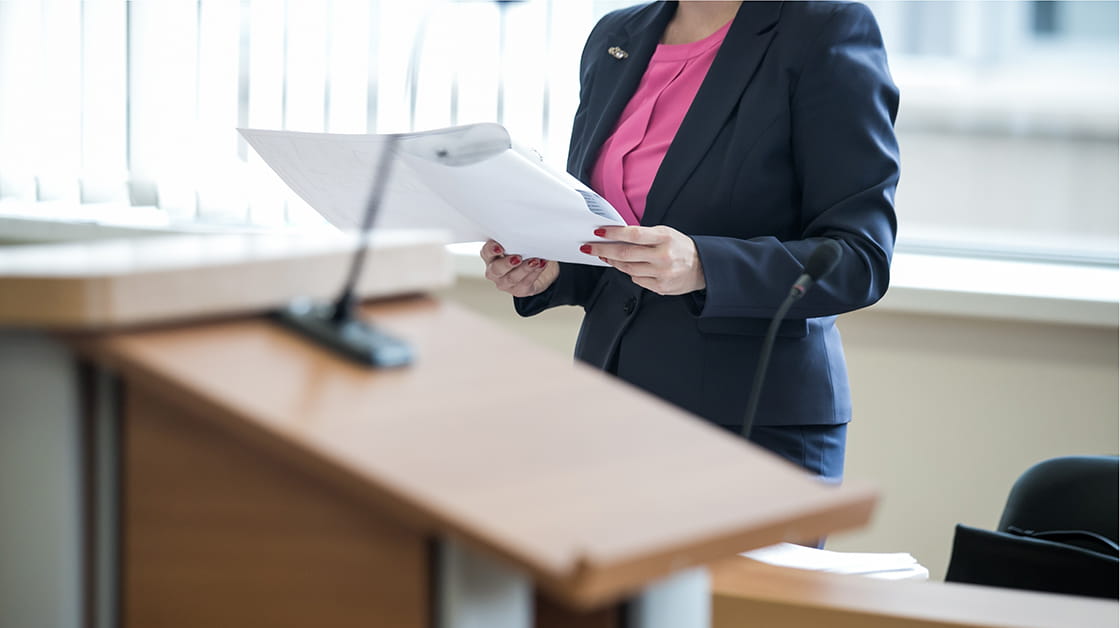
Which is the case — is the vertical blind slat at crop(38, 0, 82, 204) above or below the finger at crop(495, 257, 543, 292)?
above

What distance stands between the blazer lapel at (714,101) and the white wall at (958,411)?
126 centimetres

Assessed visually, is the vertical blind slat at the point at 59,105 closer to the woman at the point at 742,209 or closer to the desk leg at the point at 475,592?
the woman at the point at 742,209

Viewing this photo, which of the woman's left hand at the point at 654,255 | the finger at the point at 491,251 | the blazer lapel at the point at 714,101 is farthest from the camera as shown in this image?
the finger at the point at 491,251

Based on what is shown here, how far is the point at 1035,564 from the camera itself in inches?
60.2

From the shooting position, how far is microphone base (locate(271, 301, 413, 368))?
75 centimetres

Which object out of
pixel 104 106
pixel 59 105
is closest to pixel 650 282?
pixel 104 106

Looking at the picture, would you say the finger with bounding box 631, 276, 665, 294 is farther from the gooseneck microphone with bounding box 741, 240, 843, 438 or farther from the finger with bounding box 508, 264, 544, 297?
the finger with bounding box 508, 264, 544, 297

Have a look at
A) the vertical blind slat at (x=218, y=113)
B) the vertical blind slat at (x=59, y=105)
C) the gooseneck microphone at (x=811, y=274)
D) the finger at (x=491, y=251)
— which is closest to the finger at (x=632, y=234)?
the gooseneck microphone at (x=811, y=274)

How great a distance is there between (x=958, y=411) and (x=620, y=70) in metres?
1.37

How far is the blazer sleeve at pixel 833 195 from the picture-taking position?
4.86 ft

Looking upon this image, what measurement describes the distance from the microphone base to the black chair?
1080 mm

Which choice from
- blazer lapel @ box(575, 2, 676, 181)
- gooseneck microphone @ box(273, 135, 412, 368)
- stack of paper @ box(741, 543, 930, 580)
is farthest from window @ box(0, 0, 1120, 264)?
gooseneck microphone @ box(273, 135, 412, 368)

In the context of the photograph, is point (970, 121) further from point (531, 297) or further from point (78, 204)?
point (78, 204)

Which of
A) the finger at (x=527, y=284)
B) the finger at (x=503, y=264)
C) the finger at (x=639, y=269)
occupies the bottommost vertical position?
the finger at (x=527, y=284)
